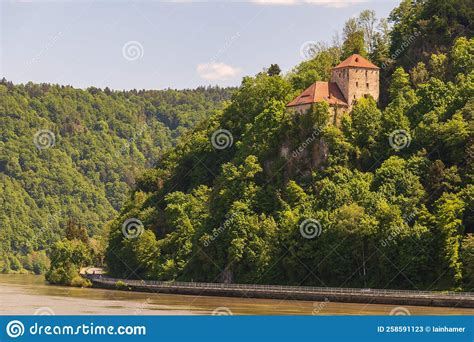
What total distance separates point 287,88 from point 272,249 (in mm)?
26184

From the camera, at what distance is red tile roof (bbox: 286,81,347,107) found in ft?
366

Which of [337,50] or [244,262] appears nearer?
[244,262]

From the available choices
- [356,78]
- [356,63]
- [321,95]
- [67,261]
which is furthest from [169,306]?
[67,261]

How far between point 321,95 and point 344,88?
3605mm

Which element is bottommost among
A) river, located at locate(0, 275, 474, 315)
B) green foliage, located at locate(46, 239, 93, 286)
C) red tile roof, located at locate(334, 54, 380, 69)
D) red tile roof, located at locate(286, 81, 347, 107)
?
river, located at locate(0, 275, 474, 315)

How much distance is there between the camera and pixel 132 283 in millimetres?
112625

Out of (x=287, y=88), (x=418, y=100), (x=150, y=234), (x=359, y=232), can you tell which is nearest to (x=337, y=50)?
(x=287, y=88)

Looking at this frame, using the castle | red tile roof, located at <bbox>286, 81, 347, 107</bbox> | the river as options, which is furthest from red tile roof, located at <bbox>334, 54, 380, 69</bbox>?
the river

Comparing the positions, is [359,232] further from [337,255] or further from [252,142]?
[252,142]

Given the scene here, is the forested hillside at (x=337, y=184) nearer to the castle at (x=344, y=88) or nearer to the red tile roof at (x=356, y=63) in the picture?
the castle at (x=344, y=88)

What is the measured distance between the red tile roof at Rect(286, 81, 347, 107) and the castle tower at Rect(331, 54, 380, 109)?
31.5 inches

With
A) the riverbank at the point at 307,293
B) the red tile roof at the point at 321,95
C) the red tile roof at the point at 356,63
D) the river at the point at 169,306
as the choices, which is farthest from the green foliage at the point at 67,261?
the red tile roof at the point at 356,63

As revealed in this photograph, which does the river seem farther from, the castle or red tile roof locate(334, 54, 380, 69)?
red tile roof locate(334, 54, 380, 69)

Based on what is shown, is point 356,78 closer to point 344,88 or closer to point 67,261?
point 344,88
